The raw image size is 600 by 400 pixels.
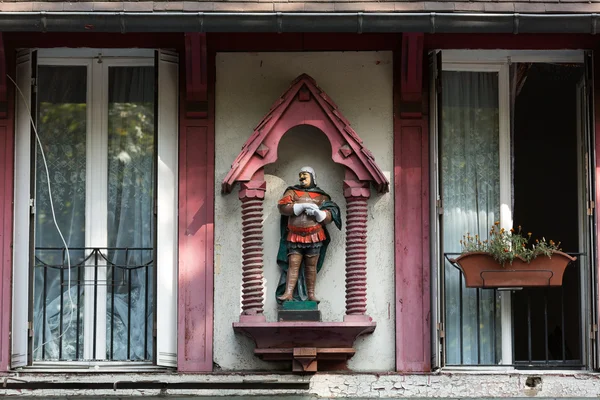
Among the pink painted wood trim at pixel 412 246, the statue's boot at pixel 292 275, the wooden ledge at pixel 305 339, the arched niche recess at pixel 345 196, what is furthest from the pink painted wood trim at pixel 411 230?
the statue's boot at pixel 292 275

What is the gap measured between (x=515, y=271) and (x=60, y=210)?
4053 millimetres

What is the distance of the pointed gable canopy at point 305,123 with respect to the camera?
1427 cm

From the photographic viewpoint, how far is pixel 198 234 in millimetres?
14375

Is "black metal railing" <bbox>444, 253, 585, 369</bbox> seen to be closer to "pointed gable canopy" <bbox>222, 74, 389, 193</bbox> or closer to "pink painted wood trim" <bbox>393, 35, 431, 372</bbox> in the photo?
"pink painted wood trim" <bbox>393, 35, 431, 372</bbox>

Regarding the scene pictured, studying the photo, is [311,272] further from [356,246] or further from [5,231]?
[5,231]

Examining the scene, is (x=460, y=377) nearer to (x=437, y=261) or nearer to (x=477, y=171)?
(x=437, y=261)

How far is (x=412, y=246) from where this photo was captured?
1437 cm

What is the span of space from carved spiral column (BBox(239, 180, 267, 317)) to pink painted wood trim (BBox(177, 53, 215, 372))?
0.30m

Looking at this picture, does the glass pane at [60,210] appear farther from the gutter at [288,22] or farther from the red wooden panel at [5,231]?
the gutter at [288,22]

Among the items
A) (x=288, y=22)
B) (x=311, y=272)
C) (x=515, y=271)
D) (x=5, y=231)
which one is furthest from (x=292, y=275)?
(x=5, y=231)

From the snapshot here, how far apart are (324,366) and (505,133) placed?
2.67m

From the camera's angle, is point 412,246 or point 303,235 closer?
point 303,235

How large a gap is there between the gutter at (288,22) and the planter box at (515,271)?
193 centimetres

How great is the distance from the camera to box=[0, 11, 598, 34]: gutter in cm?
1370
